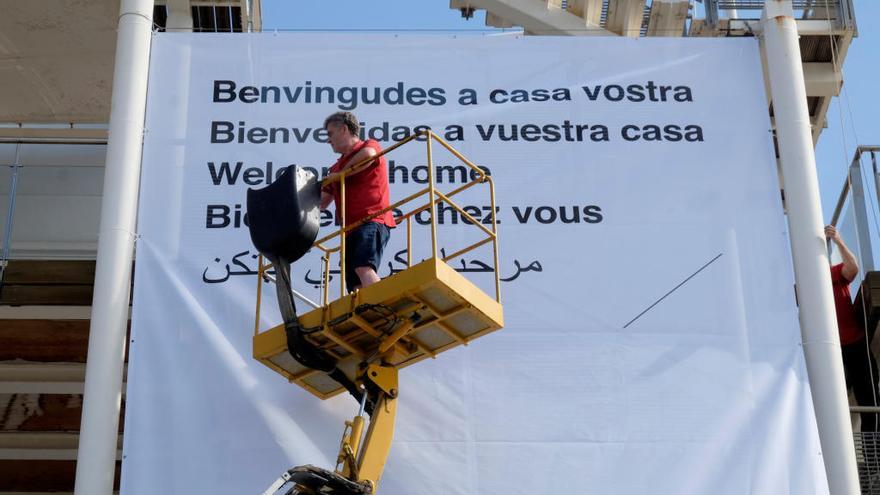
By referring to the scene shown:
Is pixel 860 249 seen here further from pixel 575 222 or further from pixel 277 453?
pixel 277 453

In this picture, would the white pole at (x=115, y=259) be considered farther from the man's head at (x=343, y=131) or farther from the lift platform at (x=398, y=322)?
the man's head at (x=343, y=131)

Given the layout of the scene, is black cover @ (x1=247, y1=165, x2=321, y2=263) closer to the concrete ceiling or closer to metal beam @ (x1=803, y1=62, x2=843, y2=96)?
metal beam @ (x1=803, y1=62, x2=843, y2=96)

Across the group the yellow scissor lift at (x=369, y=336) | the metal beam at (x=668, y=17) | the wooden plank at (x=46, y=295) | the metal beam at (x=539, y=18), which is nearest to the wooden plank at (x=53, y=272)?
the wooden plank at (x=46, y=295)

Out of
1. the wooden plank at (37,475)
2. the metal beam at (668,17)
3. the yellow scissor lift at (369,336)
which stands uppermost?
the metal beam at (668,17)

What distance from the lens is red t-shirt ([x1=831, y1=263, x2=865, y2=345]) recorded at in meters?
11.1

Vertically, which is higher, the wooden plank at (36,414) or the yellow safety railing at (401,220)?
the yellow safety railing at (401,220)

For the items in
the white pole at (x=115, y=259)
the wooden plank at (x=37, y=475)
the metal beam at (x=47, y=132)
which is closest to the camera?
the white pole at (x=115, y=259)

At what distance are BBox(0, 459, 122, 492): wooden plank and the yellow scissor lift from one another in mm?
4040

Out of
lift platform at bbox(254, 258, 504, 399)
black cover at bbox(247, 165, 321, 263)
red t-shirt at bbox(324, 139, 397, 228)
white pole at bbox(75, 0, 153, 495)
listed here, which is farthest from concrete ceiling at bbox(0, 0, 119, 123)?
lift platform at bbox(254, 258, 504, 399)

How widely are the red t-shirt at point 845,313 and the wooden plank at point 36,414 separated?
6.74 meters

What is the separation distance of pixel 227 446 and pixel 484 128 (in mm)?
3379

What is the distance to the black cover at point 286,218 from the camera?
27.0 feet

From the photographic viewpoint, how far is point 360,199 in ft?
28.5

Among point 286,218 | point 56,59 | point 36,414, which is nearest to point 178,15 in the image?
point 56,59
